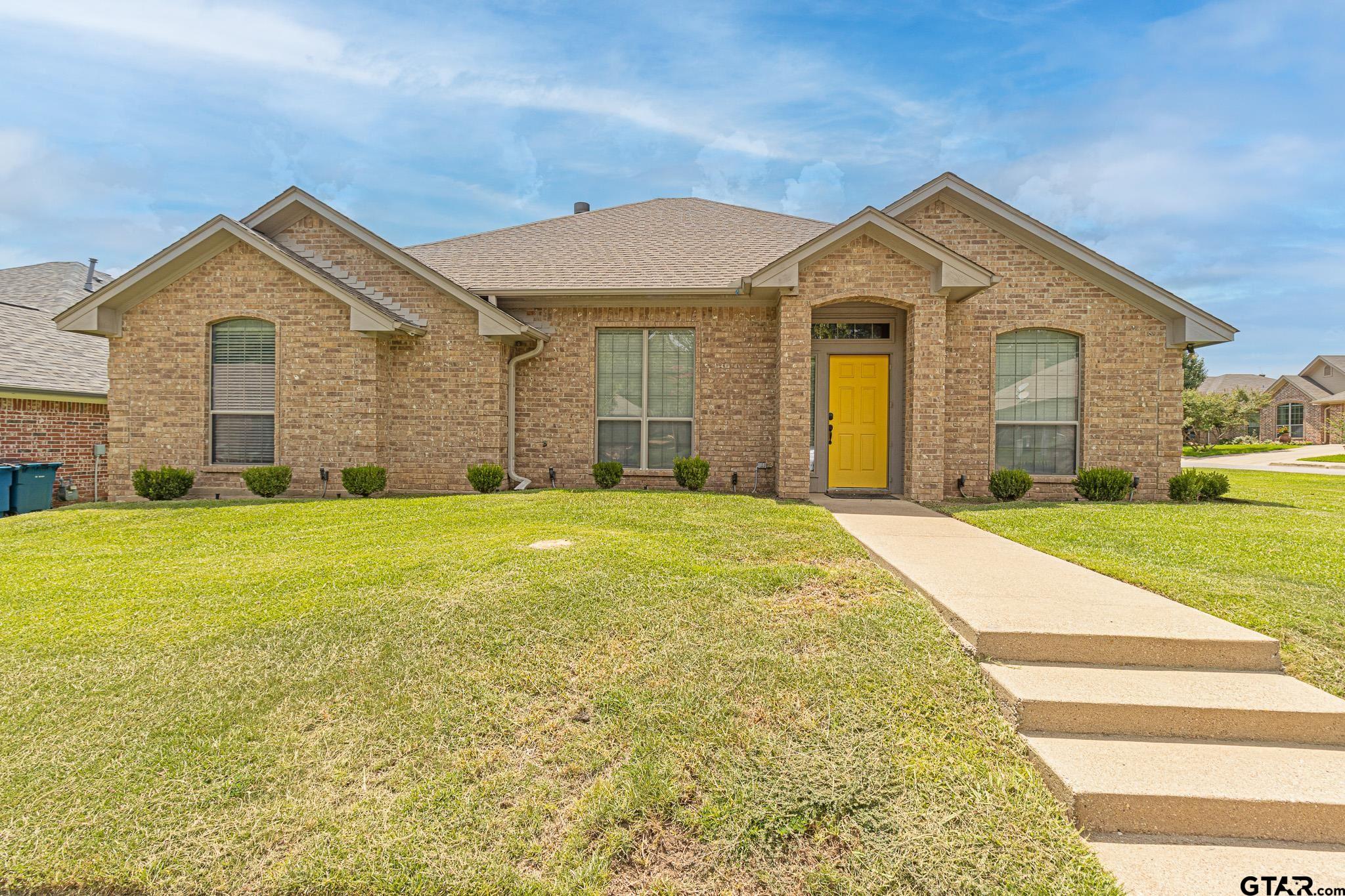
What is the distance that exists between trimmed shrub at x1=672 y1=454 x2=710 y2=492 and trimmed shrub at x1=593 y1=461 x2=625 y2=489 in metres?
1.01

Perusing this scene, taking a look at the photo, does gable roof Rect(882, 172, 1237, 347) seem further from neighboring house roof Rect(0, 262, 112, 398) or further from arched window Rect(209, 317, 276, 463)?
neighboring house roof Rect(0, 262, 112, 398)

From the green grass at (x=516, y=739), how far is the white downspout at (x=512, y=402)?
5.93 m

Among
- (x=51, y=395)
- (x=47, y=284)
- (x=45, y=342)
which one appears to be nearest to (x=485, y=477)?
(x=51, y=395)

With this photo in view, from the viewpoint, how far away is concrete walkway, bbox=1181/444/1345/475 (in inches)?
918

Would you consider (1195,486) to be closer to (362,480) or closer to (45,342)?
(362,480)

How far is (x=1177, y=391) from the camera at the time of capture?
10352 millimetres

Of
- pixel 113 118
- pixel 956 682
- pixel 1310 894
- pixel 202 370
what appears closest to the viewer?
pixel 1310 894

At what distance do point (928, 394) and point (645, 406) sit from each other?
4793 millimetres

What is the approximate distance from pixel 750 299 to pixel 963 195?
13.6 ft

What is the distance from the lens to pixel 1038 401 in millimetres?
10570

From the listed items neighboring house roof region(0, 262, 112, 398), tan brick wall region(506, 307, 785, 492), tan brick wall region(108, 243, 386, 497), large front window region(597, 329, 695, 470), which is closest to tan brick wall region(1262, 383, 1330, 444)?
tan brick wall region(506, 307, 785, 492)

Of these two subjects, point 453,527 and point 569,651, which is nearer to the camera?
point 569,651

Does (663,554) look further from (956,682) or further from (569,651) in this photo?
(956,682)

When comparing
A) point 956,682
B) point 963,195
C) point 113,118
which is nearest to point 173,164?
point 113,118
